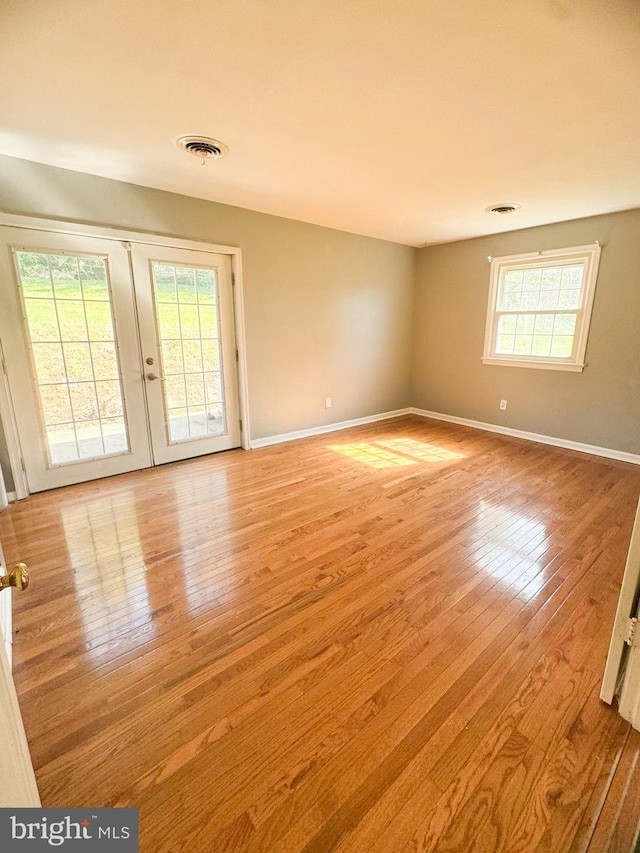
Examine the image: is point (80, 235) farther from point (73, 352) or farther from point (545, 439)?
point (545, 439)

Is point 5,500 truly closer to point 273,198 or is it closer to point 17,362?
point 17,362

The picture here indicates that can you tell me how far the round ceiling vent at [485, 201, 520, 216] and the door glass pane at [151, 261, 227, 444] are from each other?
9.22 ft

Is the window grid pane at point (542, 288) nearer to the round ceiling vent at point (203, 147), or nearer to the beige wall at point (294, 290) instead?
the beige wall at point (294, 290)

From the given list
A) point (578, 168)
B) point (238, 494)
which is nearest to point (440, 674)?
point (238, 494)

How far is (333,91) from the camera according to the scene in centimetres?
187

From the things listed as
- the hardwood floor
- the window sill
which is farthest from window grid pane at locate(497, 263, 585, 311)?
the hardwood floor

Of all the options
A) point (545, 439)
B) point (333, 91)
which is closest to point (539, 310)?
point (545, 439)

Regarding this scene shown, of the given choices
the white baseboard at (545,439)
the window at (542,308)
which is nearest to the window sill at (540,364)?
the window at (542,308)

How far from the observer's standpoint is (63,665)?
154cm

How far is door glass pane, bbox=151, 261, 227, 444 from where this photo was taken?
3.49 m

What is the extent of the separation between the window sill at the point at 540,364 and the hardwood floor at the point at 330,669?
5.77 ft

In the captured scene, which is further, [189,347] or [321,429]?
[321,429]

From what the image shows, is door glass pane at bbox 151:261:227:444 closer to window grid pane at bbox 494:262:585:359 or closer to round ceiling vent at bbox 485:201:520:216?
round ceiling vent at bbox 485:201:520:216

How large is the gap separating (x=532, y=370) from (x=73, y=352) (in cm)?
484
